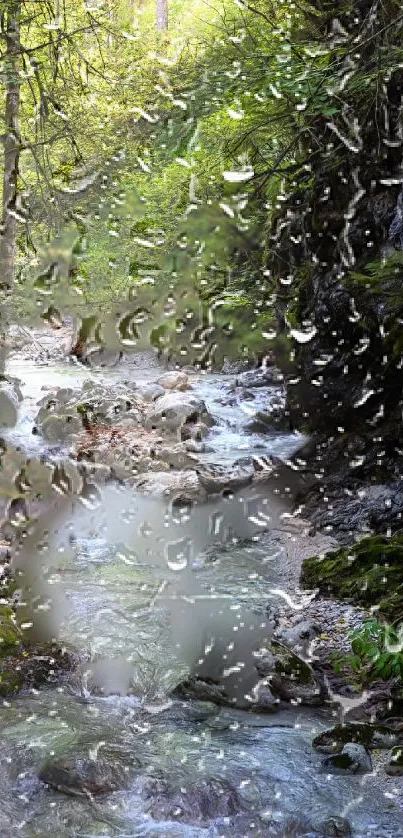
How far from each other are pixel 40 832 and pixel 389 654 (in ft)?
5.87

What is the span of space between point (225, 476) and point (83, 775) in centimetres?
519

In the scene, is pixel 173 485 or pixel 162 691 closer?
pixel 162 691

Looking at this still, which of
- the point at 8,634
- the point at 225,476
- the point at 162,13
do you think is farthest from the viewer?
the point at 162,13

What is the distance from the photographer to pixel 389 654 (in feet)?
11.3

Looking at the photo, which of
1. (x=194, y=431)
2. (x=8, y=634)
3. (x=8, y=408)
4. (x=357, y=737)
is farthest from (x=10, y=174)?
(x=357, y=737)

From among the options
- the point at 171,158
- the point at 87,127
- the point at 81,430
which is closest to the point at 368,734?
the point at 81,430

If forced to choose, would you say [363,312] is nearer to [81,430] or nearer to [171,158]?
[81,430]

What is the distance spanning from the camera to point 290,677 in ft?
14.3

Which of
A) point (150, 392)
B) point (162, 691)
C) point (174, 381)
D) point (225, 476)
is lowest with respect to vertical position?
point (162, 691)

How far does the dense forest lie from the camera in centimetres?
365

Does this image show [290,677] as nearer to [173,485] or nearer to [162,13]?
[173,485]

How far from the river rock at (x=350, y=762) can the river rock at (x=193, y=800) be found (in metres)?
0.51

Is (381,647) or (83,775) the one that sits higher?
(381,647)

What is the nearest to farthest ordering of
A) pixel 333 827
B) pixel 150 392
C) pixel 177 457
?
pixel 333 827 < pixel 177 457 < pixel 150 392
